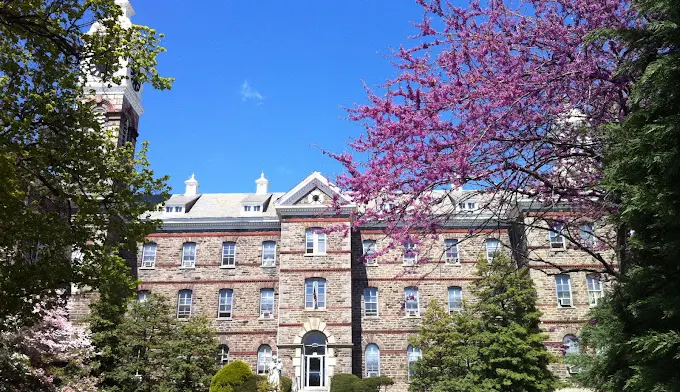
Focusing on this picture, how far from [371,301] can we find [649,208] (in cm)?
2519

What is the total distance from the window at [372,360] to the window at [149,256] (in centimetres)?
1221

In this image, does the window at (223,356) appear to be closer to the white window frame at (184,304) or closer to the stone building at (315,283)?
the stone building at (315,283)

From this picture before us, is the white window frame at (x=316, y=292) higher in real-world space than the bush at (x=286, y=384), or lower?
higher

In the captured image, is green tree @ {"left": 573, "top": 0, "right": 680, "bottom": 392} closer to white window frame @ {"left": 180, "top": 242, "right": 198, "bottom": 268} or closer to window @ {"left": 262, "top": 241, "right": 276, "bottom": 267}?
window @ {"left": 262, "top": 241, "right": 276, "bottom": 267}

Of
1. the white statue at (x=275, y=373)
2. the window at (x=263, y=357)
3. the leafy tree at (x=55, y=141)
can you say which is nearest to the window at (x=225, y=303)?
the window at (x=263, y=357)

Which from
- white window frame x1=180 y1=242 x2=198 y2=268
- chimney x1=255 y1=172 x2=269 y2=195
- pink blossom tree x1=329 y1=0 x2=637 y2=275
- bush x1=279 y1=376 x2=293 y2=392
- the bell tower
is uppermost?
the bell tower

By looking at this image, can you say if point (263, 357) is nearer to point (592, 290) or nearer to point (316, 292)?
point (316, 292)

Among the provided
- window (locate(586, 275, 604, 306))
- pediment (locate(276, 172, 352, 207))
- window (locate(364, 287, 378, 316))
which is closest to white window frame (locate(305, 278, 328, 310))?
window (locate(364, 287, 378, 316))

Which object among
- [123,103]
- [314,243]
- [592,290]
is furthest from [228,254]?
[592,290]

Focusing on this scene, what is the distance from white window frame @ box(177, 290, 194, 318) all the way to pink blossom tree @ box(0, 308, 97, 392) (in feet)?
28.5

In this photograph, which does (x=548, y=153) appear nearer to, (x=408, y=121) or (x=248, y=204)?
(x=408, y=121)

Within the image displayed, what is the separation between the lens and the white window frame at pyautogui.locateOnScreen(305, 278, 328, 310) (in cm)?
2930

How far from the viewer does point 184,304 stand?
31531mm

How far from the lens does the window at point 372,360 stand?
29.8 meters
